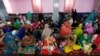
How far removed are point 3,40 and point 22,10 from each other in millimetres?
429

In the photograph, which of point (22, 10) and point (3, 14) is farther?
point (22, 10)

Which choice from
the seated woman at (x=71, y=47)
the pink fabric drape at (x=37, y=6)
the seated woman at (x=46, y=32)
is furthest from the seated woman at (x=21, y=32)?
the seated woman at (x=71, y=47)

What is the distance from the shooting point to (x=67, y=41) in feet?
4.28

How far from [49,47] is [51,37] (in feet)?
0.30

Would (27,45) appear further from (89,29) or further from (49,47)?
(89,29)

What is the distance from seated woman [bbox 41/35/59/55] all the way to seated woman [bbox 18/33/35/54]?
0.31 ft

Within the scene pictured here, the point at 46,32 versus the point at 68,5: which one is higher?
the point at 68,5

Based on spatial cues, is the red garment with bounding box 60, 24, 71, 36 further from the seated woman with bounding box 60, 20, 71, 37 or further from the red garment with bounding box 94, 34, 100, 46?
the red garment with bounding box 94, 34, 100, 46

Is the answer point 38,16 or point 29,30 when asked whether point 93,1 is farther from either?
point 29,30

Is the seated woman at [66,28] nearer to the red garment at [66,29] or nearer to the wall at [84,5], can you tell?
the red garment at [66,29]

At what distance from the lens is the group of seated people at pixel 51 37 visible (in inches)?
50.8

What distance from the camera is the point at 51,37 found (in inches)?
52.1

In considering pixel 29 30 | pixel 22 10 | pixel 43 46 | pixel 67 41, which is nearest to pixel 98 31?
pixel 67 41

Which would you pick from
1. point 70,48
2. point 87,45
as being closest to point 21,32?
point 70,48
